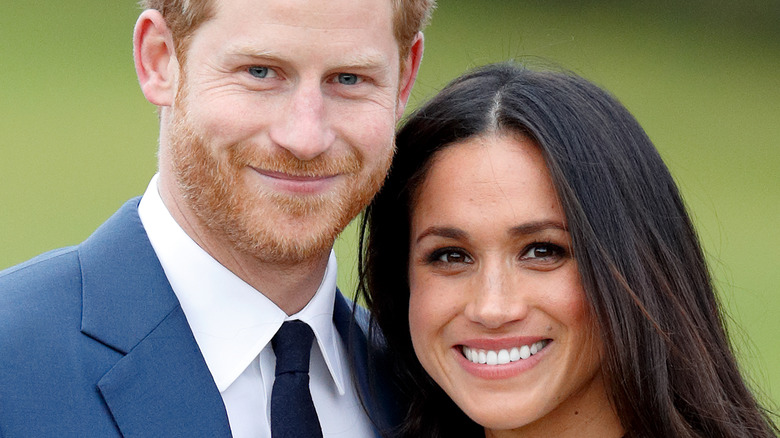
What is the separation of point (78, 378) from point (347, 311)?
0.91 meters

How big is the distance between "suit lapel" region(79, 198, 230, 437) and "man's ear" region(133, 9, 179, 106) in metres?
0.35

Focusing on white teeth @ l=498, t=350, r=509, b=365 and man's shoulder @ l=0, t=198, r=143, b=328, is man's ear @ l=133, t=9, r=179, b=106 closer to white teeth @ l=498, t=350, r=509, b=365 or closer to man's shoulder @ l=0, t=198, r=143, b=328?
man's shoulder @ l=0, t=198, r=143, b=328

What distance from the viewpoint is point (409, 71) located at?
3082 millimetres

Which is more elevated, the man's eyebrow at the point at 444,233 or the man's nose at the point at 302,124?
the man's nose at the point at 302,124

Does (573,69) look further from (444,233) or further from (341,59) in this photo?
(341,59)

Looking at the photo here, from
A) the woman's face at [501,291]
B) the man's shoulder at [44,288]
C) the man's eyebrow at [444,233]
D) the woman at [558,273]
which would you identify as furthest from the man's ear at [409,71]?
the man's shoulder at [44,288]

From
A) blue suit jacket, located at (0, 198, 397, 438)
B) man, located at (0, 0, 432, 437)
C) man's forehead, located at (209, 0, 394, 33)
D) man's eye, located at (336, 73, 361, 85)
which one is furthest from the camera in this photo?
man's eye, located at (336, 73, 361, 85)

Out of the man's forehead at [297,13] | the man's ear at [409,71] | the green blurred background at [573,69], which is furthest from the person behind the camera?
the green blurred background at [573,69]

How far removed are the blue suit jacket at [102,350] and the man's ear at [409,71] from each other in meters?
0.73

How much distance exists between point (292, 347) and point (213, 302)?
0.21 meters

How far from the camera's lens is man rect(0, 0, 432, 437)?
2.54 m

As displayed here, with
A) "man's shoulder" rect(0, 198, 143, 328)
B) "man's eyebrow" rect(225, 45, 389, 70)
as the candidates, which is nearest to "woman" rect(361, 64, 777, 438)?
"man's eyebrow" rect(225, 45, 389, 70)

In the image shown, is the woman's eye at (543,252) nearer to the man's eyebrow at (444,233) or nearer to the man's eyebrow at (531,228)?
the man's eyebrow at (531,228)

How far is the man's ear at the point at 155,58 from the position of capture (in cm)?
282
